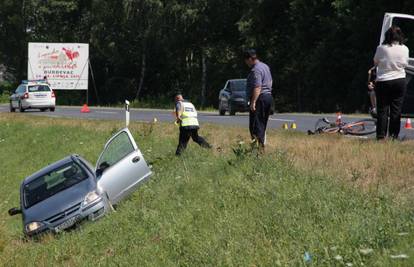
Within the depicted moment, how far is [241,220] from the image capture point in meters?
7.92

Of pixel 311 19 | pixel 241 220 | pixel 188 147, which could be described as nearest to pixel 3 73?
pixel 311 19

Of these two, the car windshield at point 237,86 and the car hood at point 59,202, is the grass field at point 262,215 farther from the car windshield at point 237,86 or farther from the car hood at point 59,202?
the car windshield at point 237,86

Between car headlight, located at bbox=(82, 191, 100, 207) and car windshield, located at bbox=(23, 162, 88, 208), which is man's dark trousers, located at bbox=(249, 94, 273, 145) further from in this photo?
car windshield, located at bbox=(23, 162, 88, 208)

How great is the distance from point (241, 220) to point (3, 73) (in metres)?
Result: 78.7

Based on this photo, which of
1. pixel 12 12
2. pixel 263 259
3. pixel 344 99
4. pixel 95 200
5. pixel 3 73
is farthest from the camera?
pixel 3 73

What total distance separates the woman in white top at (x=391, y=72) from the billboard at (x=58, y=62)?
4510cm

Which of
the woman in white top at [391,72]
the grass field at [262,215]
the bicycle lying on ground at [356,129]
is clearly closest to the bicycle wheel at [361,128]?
the bicycle lying on ground at [356,129]

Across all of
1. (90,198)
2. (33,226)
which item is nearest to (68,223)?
(90,198)

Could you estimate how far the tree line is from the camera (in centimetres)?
4391

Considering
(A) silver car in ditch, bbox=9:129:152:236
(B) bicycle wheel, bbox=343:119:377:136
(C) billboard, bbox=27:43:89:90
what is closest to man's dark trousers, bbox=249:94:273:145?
(A) silver car in ditch, bbox=9:129:152:236

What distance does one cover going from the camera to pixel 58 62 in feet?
180

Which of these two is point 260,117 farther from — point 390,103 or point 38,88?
point 38,88

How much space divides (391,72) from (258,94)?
80.8 inches

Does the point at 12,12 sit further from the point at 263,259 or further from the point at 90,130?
the point at 263,259
